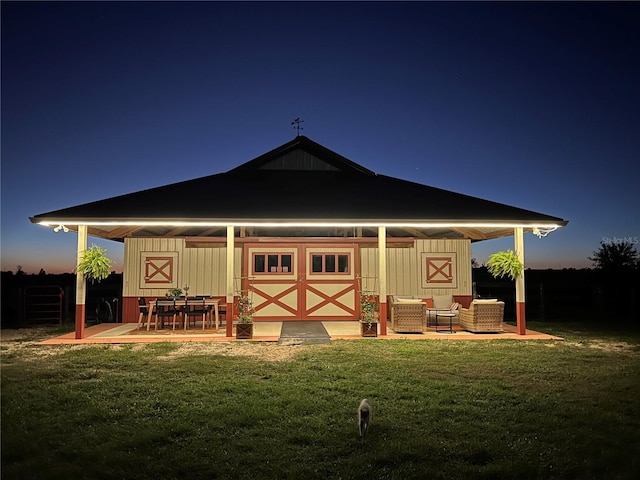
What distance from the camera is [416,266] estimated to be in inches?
563

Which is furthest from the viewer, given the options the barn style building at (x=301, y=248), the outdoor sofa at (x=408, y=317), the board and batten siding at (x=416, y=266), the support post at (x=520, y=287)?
the board and batten siding at (x=416, y=266)

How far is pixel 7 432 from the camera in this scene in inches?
170

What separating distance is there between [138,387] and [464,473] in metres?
4.18

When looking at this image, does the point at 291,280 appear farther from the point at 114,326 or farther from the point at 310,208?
the point at 114,326

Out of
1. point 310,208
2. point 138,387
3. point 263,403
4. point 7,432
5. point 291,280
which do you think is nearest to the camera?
point 7,432

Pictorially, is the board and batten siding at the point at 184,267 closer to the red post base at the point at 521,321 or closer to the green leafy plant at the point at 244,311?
the green leafy plant at the point at 244,311

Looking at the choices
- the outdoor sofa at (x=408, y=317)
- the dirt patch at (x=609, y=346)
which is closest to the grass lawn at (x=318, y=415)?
the dirt patch at (x=609, y=346)

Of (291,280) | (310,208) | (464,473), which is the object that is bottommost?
(464,473)

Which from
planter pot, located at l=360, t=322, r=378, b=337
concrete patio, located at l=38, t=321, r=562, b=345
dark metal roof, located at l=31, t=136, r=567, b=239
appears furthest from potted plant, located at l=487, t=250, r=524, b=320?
planter pot, located at l=360, t=322, r=378, b=337

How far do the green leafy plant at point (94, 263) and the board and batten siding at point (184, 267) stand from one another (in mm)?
3648

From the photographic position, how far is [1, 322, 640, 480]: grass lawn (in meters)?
3.58

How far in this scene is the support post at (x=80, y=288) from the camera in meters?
9.96

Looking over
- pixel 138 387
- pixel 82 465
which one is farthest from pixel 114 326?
pixel 82 465

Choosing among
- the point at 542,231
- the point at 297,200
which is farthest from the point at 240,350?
the point at 542,231
